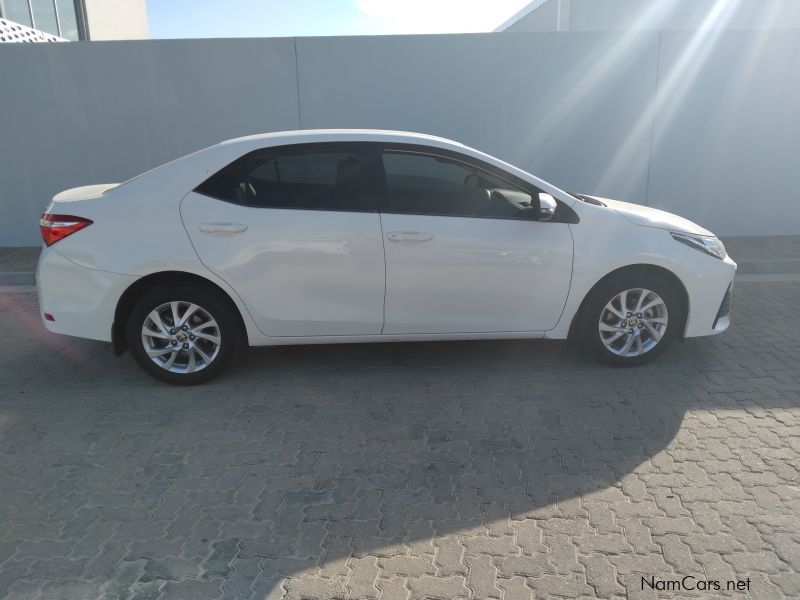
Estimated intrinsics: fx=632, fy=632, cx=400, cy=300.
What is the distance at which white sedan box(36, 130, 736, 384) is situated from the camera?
4.12 metres

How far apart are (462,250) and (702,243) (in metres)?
1.78

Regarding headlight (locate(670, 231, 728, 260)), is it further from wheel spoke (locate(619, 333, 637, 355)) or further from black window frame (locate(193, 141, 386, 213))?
black window frame (locate(193, 141, 386, 213))

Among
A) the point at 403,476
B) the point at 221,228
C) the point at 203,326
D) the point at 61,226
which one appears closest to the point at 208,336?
the point at 203,326

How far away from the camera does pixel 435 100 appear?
8.38 meters

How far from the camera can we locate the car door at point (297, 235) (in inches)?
162

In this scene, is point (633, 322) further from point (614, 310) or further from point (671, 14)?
point (671, 14)

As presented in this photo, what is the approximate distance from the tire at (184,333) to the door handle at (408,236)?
46.3 inches

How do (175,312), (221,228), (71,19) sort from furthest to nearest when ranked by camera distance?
(71,19) → (175,312) → (221,228)

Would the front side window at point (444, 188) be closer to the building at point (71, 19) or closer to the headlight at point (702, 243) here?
the headlight at point (702, 243)

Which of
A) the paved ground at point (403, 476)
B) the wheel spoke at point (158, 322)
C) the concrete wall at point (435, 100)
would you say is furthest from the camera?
the concrete wall at point (435, 100)

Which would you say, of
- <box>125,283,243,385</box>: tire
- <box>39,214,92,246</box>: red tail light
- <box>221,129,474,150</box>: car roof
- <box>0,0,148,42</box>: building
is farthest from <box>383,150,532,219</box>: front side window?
<box>0,0,148,42</box>: building

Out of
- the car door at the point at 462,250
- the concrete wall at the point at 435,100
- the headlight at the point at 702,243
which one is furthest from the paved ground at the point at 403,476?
the concrete wall at the point at 435,100

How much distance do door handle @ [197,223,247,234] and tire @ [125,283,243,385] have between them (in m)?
0.39

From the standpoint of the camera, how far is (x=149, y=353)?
4270 millimetres
